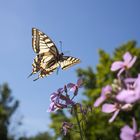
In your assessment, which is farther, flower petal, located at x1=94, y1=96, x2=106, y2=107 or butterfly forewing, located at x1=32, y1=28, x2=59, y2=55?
butterfly forewing, located at x1=32, y1=28, x2=59, y2=55

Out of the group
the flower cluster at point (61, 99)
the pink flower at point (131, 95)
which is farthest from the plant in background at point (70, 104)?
the pink flower at point (131, 95)

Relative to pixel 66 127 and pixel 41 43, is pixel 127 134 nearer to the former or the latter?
pixel 66 127

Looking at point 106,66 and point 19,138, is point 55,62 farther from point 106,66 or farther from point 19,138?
point 19,138

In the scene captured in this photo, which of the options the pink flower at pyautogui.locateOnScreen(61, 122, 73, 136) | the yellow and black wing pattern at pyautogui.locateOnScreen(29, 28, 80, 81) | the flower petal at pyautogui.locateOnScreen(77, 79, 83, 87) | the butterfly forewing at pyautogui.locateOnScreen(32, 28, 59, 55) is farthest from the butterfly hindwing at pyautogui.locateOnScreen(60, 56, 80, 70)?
the flower petal at pyautogui.locateOnScreen(77, 79, 83, 87)

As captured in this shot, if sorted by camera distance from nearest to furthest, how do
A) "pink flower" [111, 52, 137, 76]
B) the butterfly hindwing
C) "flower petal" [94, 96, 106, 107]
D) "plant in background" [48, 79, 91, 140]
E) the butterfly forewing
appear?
"flower petal" [94, 96, 106, 107], "pink flower" [111, 52, 137, 76], "plant in background" [48, 79, 91, 140], the butterfly hindwing, the butterfly forewing

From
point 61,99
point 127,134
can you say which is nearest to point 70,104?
point 61,99

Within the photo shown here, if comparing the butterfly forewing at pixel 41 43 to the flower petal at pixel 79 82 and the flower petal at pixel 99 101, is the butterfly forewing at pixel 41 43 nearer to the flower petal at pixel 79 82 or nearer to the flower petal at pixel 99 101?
the flower petal at pixel 79 82

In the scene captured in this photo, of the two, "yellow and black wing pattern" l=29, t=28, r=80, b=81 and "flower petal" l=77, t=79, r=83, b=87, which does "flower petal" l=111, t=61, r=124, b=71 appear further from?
"yellow and black wing pattern" l=29, t=28, r=80, b=81

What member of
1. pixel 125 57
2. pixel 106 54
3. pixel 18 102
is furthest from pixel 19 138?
pixel 125 57

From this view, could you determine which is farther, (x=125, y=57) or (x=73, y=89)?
(x=73, y=89)
